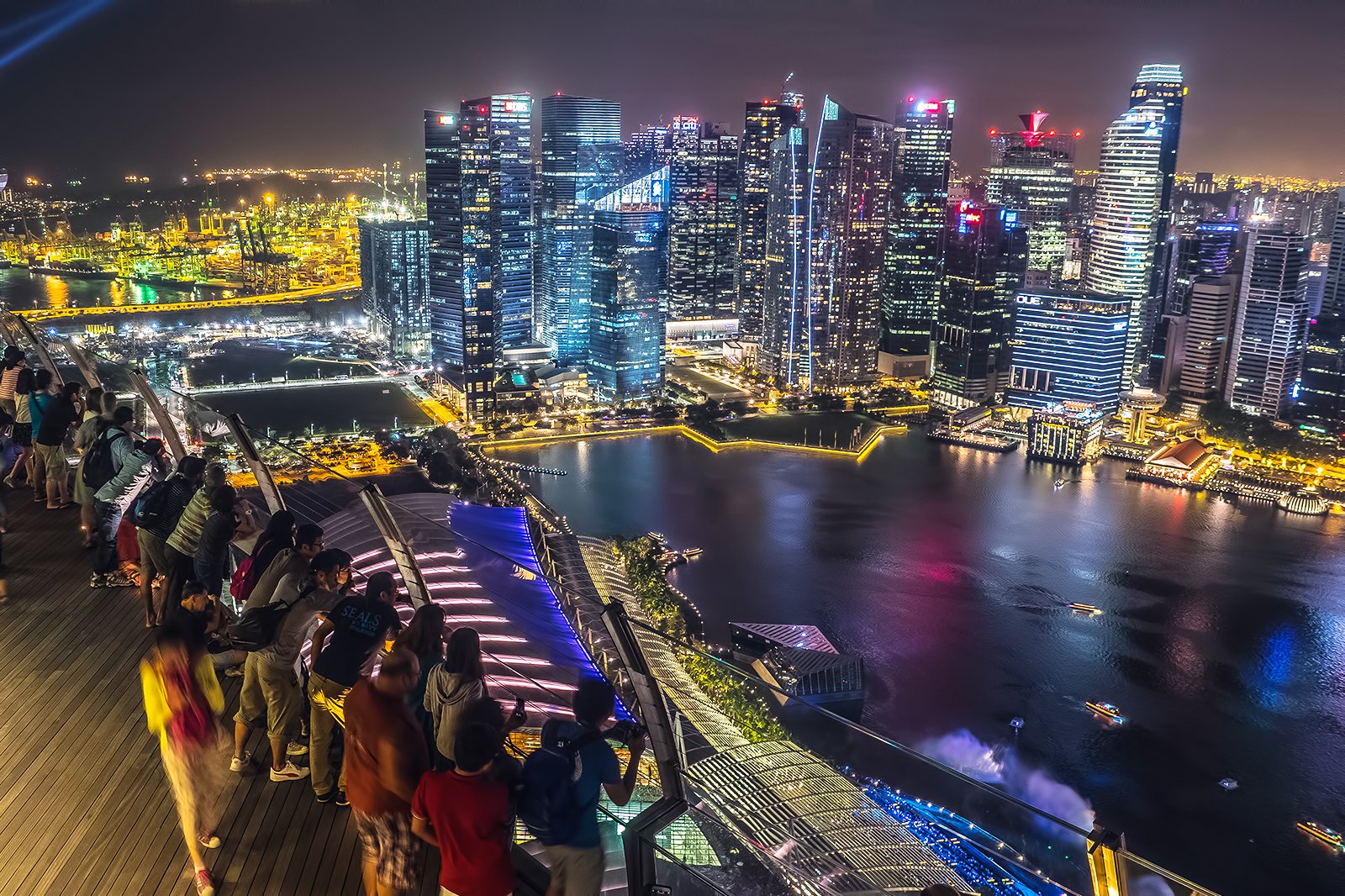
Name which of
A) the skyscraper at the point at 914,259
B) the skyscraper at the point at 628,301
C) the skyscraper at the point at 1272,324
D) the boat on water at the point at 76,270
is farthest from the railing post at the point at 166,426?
the skyscraper at the point at 914,259

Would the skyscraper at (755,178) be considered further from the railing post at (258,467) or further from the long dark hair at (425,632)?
the long dark hair at (425,632)

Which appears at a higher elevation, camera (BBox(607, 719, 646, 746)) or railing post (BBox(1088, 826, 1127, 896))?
camera (BBox(607, 719, 646, 746))

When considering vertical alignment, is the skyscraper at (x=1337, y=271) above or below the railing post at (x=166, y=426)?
above

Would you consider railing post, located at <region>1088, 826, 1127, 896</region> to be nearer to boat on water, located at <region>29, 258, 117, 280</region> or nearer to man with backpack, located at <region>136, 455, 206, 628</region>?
man with backpack, located at <region>136, 455, 206, 628</region>

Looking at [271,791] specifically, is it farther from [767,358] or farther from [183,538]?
[767,358]

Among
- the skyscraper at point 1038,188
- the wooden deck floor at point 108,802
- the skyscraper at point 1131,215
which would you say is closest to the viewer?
the wooden deck floor at point 108,802

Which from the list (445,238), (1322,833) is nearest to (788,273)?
(445,238)

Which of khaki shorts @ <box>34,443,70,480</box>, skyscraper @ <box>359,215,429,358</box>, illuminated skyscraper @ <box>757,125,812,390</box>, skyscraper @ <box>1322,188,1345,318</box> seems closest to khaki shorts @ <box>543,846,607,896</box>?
khaki shorts @ <box>34,443,70,480</box>
